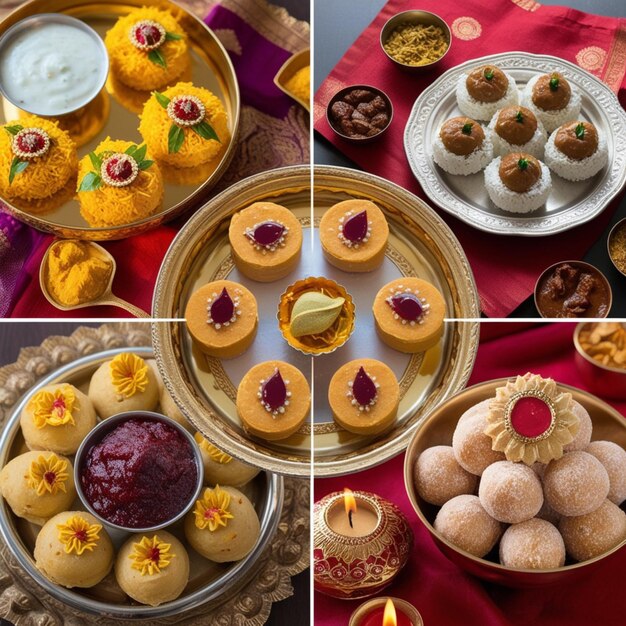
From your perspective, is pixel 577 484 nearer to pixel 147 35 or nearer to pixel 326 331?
pixel 326 331

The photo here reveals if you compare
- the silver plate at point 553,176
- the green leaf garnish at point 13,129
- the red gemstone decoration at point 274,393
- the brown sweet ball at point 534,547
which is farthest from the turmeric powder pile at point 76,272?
the brown sweet ball at point 534,547

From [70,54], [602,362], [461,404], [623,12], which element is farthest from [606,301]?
[70,54]

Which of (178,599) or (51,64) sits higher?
(51,64)

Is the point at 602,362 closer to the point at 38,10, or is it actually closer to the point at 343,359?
the point at 343,359

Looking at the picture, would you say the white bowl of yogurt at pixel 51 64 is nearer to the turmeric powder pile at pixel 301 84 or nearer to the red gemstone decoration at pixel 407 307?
the turmeric powder pile at pixel 301 84

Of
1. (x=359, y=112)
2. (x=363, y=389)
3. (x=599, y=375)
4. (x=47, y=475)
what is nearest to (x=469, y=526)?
(x=363, y=389)

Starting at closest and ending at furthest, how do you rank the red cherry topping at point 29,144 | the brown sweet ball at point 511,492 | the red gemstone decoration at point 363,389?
the brown sweet ball at point 511,492 < the red gemstone decoration at point 363,389 < the red cherry topping at point 29,144

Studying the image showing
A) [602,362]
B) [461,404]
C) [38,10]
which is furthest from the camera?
[38,10]
